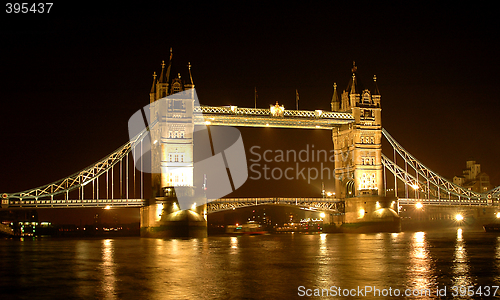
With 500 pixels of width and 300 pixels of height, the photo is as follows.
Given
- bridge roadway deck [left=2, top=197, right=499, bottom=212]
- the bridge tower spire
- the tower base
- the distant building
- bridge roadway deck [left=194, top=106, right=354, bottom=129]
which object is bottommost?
the tower base

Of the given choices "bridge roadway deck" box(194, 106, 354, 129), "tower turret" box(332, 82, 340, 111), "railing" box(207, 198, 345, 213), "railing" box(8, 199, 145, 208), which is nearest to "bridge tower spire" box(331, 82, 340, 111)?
"tower turret" box(332, 82, 340, 111)

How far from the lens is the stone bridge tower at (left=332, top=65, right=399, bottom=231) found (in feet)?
238

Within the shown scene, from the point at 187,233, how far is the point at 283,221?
321 ft

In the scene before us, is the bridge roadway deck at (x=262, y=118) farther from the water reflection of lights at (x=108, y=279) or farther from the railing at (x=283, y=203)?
the water reflection of lights at (x=108, y=279)

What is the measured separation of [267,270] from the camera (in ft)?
78.2

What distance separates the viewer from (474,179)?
11700cm

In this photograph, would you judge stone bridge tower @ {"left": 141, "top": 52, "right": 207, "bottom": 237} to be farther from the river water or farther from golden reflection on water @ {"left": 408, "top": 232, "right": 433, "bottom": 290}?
golden reflection on water @ {"left": 408, "top": 232, "right": 433, "bottom": 290}

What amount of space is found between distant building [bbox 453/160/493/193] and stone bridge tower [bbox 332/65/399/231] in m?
45.7

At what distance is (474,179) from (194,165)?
70865 mm

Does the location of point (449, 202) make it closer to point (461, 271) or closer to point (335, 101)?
point (335, 101)

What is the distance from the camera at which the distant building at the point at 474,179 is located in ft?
373

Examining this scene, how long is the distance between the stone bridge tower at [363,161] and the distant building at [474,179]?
4567 cm

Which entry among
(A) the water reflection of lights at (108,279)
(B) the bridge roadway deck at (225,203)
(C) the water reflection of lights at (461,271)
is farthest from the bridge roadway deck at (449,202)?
(A) the water reflection of lights at (108,279)

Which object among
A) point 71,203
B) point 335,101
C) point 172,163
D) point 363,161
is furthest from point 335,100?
point 71,203
